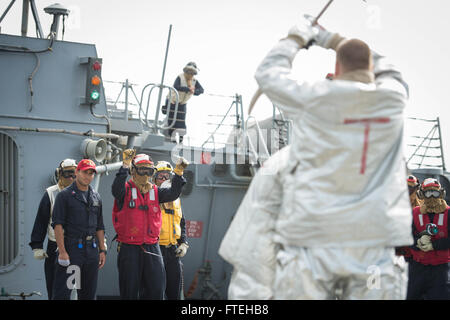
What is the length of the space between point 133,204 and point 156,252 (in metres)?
0.65

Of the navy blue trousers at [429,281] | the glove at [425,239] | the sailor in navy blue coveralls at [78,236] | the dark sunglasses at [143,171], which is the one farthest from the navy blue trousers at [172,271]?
the glove at [425,239]

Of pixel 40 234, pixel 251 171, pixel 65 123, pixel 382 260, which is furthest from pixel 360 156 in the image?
pixel 251 171

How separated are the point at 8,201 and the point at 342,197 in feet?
20.8

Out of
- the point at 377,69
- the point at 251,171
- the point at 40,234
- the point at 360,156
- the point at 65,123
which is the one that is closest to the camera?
the point at 360,156

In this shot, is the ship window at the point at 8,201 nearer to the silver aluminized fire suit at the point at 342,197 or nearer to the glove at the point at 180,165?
the glove at the point at 180,165

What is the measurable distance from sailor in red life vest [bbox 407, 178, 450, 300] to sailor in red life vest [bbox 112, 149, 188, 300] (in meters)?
2.74

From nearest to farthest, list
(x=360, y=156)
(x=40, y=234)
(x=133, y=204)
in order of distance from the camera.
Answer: (x=360, y=156), (x=40, y=234), (x=133, y=204)

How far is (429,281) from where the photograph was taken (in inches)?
316

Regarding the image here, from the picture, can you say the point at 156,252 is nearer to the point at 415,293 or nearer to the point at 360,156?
the point at 415,293

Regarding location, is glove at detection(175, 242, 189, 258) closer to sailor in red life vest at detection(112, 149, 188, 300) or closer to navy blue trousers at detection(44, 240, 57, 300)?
sailor in red life vest at detection(112, 149, 188, 300)

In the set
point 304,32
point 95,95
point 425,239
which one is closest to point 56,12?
point 95,95

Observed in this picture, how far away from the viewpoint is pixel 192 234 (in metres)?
13.7

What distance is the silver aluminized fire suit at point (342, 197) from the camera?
3.20 m

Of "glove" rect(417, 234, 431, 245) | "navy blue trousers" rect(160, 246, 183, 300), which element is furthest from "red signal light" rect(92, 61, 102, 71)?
"glove" rect(417, 234, 431, 245)
